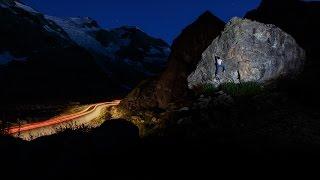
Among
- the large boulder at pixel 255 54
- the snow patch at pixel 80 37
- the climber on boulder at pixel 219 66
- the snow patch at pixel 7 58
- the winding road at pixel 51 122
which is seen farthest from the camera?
the snow patch at pixel 80 37

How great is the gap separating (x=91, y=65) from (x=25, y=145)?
313 ft

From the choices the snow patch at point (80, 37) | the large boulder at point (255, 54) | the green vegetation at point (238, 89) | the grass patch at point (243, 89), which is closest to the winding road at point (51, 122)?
the large boulder at point (255, 54)

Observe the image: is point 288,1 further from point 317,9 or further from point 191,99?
point 191,99

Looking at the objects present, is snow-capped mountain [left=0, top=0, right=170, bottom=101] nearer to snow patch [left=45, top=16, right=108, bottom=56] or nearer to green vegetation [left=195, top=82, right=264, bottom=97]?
snow patch [left=45, top=16, right=108, bottom=56]

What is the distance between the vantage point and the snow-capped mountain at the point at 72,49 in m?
97.0

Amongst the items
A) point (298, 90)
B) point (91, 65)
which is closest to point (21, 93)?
point (91, 65)

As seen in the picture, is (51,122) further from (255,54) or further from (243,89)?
(255,54)

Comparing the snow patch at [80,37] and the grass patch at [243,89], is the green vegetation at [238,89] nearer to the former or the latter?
the grass patch at [243,89]

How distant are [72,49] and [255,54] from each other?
86.2 m

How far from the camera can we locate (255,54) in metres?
27.8

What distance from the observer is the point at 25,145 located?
11.3 meters

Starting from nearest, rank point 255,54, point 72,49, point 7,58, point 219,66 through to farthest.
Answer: point 255,54 → point 219,66 → point 7,58 → point 72,49

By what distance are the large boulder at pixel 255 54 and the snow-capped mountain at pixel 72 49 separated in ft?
214

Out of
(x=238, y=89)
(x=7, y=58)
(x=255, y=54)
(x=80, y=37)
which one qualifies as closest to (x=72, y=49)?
(x=7, y=58)
